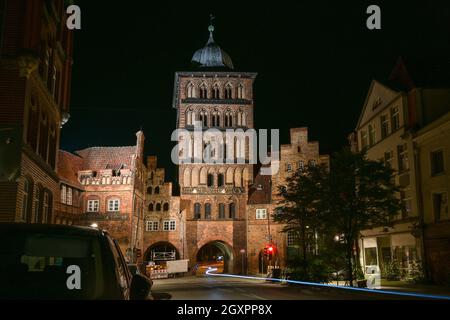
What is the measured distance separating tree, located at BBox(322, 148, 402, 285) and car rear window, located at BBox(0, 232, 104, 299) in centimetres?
2118

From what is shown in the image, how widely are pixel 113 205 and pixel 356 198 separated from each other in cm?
3151

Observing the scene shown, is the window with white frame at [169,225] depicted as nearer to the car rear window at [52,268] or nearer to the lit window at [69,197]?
the lit window at [69,197]

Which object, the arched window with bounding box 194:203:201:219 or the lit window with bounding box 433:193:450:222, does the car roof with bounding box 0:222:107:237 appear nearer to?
the lit window with bounding box 433:193:450:222

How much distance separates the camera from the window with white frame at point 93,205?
1976 inches

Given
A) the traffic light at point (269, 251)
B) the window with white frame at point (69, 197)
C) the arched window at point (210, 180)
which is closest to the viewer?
the window with white frame at point (69, 197)

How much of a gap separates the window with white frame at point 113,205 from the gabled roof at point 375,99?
24896 millimetres

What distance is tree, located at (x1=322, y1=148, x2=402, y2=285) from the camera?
24172mm

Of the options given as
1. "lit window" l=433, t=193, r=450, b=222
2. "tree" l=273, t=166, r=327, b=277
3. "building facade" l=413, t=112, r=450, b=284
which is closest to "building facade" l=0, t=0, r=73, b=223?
"tree" l=273, t=166, r=327, b=277

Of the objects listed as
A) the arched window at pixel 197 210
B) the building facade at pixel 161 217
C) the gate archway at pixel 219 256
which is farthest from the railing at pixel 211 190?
the gate archway at pixel 219 256

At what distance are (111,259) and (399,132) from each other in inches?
1152

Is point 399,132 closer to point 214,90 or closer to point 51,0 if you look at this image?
point 51,0

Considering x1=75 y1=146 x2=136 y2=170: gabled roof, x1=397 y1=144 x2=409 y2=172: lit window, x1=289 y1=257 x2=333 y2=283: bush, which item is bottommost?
x1=289 y1=257 x2=333 y2=283: bush

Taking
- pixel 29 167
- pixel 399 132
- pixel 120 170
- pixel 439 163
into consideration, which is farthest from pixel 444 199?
pixel 120 170

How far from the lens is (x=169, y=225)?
5666 centimetres
